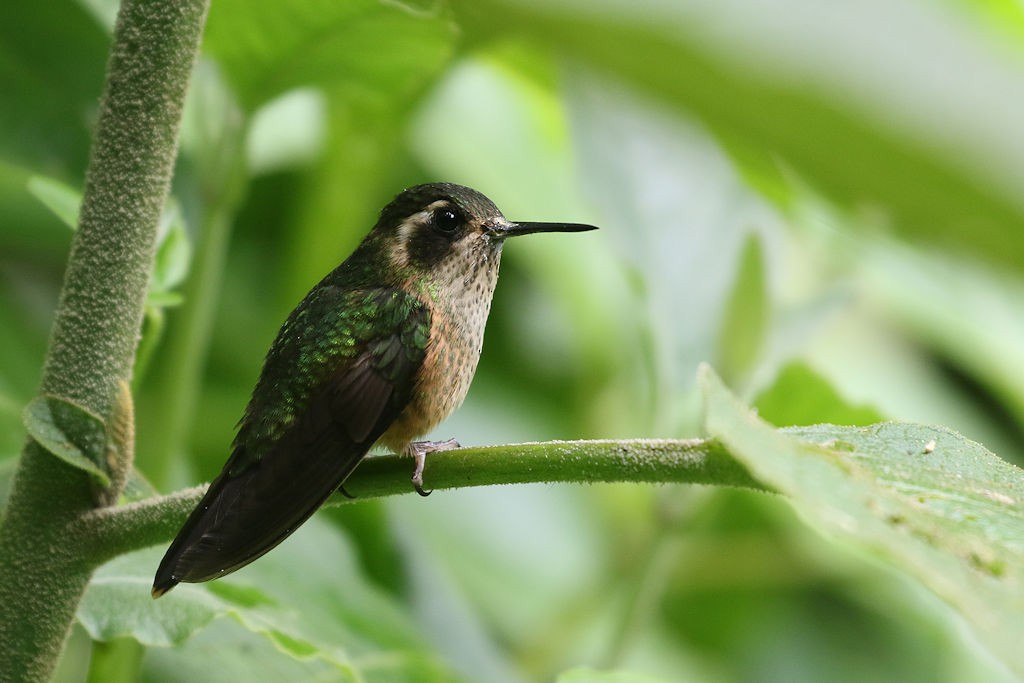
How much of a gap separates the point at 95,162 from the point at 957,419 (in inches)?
159

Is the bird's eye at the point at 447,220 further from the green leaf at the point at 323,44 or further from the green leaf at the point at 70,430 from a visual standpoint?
the green leaf at the point at 70,430

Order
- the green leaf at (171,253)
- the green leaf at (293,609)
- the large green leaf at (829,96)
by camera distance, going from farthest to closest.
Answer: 1. the green leaf at (171,253)
2. the green leaf at (293,609)
3. the large green leaf at (829,96)

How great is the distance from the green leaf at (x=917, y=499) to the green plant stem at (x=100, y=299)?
74 cm

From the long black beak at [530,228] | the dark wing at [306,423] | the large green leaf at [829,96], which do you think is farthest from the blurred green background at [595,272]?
the long black beak at [530,228]

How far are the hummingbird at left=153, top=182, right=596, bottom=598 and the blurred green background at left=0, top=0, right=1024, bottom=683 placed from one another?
0.23m

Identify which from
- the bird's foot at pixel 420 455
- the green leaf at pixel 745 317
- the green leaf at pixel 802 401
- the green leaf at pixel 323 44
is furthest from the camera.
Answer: the green leaf at pixel 745 317

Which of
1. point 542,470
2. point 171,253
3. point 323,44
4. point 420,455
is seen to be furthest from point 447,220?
point 542,470

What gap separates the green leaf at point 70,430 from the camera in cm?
139

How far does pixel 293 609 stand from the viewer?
1.99 m

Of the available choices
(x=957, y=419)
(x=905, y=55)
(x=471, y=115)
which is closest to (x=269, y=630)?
(x=905, y=55)

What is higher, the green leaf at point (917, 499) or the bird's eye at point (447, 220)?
the green leaf at point (917, 499)

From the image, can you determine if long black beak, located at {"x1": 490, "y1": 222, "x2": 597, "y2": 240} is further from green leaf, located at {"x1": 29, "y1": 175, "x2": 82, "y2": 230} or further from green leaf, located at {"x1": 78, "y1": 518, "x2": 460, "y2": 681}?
green leaf, located at {"x1": 29, "y1": 175, "x2": 82, "y2": 230}

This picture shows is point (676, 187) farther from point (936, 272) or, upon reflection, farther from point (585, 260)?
point (936, 272)

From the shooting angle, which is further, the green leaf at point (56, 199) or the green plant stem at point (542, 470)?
the green leaf at point (56, 199)
